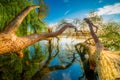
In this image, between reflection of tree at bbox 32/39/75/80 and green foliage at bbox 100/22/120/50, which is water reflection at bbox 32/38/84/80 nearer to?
reflection of tree at bbox 32/39/75/80

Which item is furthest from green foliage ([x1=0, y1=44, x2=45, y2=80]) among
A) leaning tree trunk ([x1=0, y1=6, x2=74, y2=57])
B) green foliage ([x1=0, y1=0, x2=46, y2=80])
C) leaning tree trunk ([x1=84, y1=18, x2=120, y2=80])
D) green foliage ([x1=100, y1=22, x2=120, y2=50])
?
leaning tree trunk ([x1=84, y1=18, x2=120, y2=80])

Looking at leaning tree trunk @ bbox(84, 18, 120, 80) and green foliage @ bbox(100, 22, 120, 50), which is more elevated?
green foliage @ bbox(100, 22, 120, 50)

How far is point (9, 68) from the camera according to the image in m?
6.60

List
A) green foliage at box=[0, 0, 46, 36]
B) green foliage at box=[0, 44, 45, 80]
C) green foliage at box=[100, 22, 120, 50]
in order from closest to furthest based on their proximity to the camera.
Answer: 1. green foliage at box=[0, 0, 46, 36]
2. green foliage at box=[0, 44, 45, 80]
3. green foliage at box=[100, 22, 120, 50]

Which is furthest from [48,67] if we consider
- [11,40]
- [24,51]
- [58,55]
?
[11,40]

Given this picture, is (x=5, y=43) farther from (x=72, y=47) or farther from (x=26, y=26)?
(x=72, y=47)

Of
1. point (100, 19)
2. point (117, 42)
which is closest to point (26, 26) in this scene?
point (100, 19)

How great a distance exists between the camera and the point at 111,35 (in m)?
7.14

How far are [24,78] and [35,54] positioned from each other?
3.43 feet

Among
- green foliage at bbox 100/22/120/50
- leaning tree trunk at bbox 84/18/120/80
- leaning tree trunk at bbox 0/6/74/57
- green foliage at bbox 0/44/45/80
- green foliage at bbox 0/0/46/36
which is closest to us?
leaning tree trunk at bbox 0/6/74/57

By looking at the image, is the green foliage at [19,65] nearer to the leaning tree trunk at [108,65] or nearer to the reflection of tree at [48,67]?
the reflection of tree at [48,67]

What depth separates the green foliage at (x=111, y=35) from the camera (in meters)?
7.07

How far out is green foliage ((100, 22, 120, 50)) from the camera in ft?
23.2

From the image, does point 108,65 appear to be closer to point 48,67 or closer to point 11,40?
point 11,40
